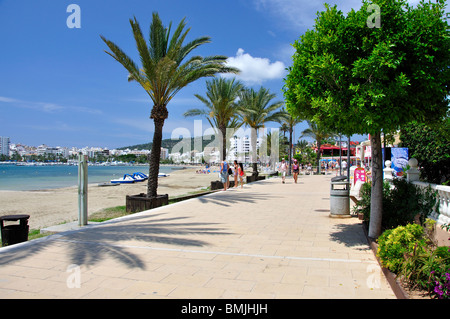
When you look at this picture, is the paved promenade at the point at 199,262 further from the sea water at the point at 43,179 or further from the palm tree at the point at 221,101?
the sea water at the point at 43,179

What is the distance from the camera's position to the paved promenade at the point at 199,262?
12.3ft

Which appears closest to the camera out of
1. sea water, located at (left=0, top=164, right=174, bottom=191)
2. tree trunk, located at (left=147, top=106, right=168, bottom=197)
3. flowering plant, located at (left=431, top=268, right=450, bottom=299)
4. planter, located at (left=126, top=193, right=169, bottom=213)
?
flowering plant, located at (left=431, top=268, right=450, bottom=299)

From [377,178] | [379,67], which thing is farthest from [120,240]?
[379,67]

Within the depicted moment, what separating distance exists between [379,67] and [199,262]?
12.3ft

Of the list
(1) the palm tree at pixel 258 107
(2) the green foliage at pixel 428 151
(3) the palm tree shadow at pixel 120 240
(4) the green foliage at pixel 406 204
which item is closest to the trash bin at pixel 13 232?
(3) the palm tree shadow at pixel 120 240

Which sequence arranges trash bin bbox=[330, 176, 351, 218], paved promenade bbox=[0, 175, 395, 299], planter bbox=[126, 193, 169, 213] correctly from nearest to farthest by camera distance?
paved promenade bbox=[0, 175, 395, 299], trash bin bbox=[330, 176, 351, 218], planter bbox=[126, 193, 169, 213]

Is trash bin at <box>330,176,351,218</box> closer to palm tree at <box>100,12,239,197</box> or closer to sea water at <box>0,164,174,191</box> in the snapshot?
palm tree at <box>100,12,239,197</box>

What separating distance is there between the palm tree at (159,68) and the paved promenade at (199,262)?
16.2 ft

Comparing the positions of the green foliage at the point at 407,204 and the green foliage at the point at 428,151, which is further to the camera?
the green foliage at the point at 428,151

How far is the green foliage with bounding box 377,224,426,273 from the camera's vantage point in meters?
3.81

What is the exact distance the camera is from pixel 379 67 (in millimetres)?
4219

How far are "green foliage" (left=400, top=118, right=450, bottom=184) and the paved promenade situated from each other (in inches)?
83.4

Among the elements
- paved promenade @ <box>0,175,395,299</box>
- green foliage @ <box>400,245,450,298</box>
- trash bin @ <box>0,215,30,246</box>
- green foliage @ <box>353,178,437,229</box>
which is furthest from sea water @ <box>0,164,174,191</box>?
green foliage @ <box>400,245,450,298</box>

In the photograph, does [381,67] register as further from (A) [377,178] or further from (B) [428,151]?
(B) [428,151]
